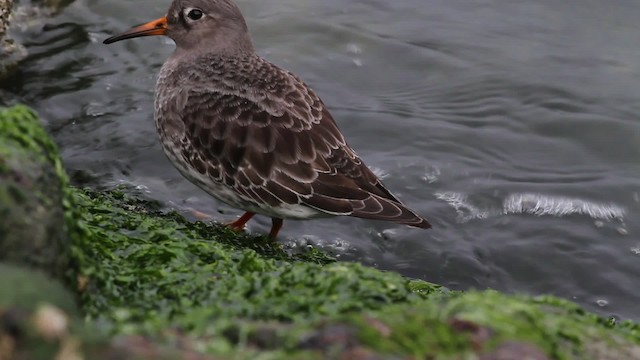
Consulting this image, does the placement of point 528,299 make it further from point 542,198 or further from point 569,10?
point 569,10

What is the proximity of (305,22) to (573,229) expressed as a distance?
489cm

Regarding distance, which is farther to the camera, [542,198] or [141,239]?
[542,198]

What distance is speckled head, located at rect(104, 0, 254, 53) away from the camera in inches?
304

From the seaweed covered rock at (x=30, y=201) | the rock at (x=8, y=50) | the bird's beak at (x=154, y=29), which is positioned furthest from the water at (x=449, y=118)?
the seaweed covered rock at (x=30, y=201)

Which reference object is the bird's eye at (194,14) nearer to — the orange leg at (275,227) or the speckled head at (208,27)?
the speckled head at (208,27)

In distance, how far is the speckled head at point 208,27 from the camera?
25.3 feet

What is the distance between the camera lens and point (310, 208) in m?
6.78

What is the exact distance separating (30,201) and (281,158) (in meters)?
3.34

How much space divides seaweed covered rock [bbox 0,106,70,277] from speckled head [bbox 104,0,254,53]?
4.01 m

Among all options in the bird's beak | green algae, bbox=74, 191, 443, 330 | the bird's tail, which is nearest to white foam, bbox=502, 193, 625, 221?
the bird's tail

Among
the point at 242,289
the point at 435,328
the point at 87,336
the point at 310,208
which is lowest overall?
the point at 310,208

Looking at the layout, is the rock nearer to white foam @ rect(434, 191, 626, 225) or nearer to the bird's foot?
the bird's foot

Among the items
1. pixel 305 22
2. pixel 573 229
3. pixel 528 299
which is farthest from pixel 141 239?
pixel 305 22

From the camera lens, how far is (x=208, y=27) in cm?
779
